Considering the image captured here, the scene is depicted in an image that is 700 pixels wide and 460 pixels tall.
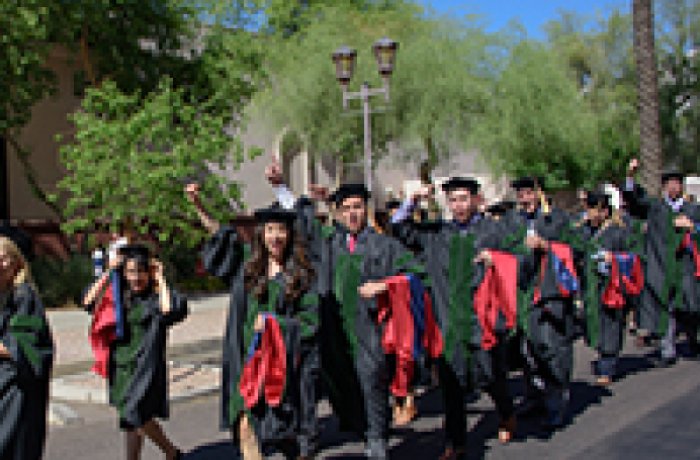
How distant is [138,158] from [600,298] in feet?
36.2

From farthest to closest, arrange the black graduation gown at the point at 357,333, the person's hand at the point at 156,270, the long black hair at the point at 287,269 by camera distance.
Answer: the person's hand at the point at 156,270, the black graduation gown at the point at 357,333, the long black hair at the point at 287,269

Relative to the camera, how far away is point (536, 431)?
7164 millimetres

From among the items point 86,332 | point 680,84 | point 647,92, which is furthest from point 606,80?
point 86,332

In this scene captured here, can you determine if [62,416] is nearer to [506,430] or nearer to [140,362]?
[140,362]

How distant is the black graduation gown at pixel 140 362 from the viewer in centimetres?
571

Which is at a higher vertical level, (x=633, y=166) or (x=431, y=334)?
(x=633, y=166)

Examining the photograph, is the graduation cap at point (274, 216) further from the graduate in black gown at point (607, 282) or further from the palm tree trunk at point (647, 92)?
the palm tree trunk at point (647, 92)

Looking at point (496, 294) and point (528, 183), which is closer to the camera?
point (496, 294)

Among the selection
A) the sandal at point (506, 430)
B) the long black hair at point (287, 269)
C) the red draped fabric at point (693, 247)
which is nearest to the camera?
the long black hair at point (287, 269)

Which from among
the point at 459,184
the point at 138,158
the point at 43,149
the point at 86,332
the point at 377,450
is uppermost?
the point at 43,149

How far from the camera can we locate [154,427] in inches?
237

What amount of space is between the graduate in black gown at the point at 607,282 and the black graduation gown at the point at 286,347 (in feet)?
14.7

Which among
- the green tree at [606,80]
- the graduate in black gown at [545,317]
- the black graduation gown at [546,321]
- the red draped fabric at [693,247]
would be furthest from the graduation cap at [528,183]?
the green tree at [606,80]

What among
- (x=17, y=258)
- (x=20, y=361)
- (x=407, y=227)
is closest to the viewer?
(x=20, y=361)
